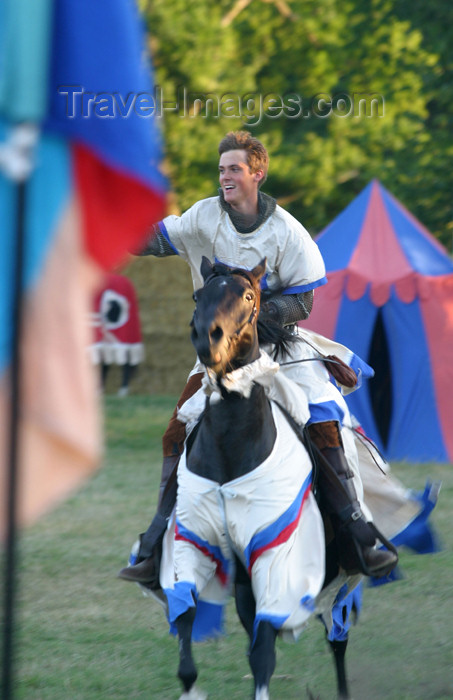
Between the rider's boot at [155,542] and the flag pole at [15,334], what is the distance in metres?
2.05

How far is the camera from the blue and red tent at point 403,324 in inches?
453

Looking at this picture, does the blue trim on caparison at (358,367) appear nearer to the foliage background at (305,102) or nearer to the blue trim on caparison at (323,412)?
the blue trim on caparison at (323,412)

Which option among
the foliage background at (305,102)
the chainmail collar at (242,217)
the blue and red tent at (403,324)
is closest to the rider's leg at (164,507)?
the chainmail collar at (242,217)

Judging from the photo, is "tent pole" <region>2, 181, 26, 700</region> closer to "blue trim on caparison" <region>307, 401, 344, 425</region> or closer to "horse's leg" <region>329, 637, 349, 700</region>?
"blue trim on caparison" <region>307, 401, 344, 425</region>

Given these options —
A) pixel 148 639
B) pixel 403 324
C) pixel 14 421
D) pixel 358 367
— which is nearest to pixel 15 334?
pixel 14 421

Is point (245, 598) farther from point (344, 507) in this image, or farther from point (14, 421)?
point (14, 421)

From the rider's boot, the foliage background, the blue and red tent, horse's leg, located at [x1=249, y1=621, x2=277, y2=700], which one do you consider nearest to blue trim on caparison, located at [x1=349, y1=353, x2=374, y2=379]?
the rider's boot

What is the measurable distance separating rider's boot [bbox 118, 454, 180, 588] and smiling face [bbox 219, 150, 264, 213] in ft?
3.51

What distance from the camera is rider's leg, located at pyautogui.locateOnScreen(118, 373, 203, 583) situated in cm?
453

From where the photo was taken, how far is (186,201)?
2688 cm

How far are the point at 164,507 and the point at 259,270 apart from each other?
105cm

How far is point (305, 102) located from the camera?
93.7ft

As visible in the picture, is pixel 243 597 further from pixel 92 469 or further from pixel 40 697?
pixel 92 469

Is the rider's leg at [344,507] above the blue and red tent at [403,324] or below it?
below
